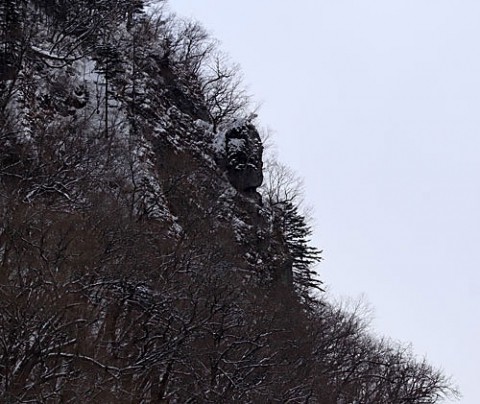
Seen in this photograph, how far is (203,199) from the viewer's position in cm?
2958

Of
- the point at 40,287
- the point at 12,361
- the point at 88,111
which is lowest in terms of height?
the point at 12,361

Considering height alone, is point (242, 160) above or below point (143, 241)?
above

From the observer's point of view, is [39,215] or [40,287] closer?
[40,287]

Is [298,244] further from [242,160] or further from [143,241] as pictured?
[143,241]

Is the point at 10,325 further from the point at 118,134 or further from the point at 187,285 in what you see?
the point at 118,134

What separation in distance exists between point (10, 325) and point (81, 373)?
5.97 ft

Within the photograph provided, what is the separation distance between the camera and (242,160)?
34.7 m

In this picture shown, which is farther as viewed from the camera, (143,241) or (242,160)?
(242,160)

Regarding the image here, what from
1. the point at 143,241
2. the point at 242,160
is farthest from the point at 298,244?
the point at 143,241

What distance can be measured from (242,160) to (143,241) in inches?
573

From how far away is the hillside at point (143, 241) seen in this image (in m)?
15.6

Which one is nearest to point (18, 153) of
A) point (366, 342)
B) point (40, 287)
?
point (40, 287)

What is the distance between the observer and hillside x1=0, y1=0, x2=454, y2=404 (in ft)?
51.3

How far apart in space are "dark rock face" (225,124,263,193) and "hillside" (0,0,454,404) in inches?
3.1
